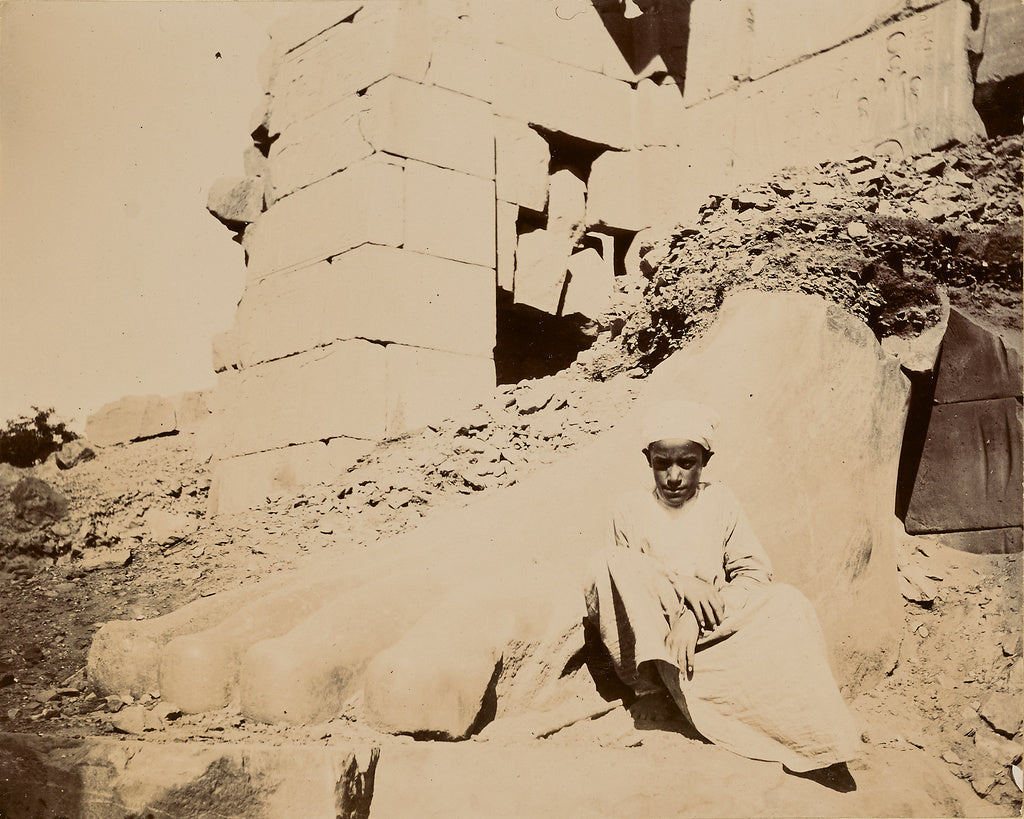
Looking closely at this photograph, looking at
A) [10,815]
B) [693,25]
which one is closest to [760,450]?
[10,815]

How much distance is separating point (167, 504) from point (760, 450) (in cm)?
484

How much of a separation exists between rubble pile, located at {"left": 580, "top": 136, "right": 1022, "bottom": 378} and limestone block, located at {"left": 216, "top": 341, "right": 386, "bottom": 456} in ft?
7.23

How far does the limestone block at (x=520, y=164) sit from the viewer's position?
895 cm

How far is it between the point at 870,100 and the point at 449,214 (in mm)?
3138

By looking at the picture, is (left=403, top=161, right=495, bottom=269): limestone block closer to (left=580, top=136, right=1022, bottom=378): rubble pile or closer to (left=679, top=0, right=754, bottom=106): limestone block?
(left=679, top=0, right=754, bottom=106): limestone block

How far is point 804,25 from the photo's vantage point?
8211mm

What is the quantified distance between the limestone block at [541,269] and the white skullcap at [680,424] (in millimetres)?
5186

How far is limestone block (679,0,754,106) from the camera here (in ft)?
28.5

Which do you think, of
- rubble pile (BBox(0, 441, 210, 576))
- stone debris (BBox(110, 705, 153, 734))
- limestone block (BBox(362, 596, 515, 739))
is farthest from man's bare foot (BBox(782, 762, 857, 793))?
rubble pile (BBox(0, 441, 210, 576))

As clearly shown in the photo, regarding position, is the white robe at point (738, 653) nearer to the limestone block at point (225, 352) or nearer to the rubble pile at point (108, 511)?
the rubble pile at point (108, 511)

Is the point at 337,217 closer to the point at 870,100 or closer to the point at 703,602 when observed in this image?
the point at 870,100

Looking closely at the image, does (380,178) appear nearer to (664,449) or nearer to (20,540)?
(20,540)

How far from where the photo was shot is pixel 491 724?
12.3 feet

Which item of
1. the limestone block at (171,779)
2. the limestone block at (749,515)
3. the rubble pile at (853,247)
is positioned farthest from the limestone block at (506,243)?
the limestone block at (171,779)
